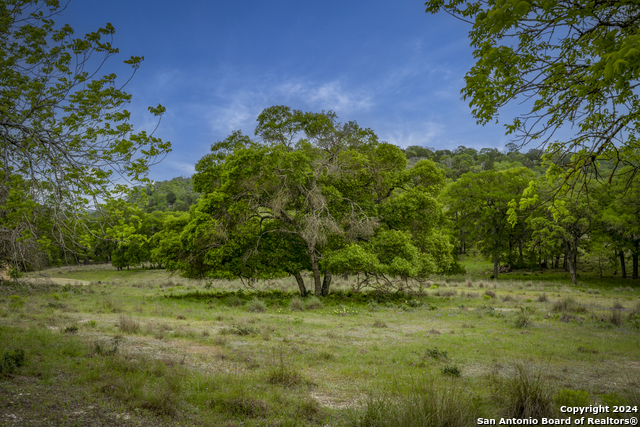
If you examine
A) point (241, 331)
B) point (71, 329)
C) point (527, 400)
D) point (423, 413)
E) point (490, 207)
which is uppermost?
point (490, 207)

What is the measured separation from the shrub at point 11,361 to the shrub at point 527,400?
286 inches

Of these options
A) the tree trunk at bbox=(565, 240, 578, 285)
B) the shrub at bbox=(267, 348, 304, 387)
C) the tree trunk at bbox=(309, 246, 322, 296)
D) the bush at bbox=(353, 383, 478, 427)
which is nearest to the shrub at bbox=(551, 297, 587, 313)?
the tree trunk at bbox=(309, 246, 322, 296)

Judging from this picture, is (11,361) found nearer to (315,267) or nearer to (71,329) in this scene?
(71,329)

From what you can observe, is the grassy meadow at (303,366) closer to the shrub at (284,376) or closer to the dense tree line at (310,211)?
the shrub at (284,376)

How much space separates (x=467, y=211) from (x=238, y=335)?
3512 centimetres

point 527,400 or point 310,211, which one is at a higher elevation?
point 310,211

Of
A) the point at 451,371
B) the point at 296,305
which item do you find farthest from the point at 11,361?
the point at 296,305

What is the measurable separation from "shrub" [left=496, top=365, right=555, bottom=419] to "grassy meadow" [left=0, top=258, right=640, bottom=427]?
1cm

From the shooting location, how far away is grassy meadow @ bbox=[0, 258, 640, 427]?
176 inches

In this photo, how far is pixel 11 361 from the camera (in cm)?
563

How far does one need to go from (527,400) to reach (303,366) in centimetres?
393

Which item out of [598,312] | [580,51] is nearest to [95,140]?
[580,51]

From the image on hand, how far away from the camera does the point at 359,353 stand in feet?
26.9

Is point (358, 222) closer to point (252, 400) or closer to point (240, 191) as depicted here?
point (240, 191)
